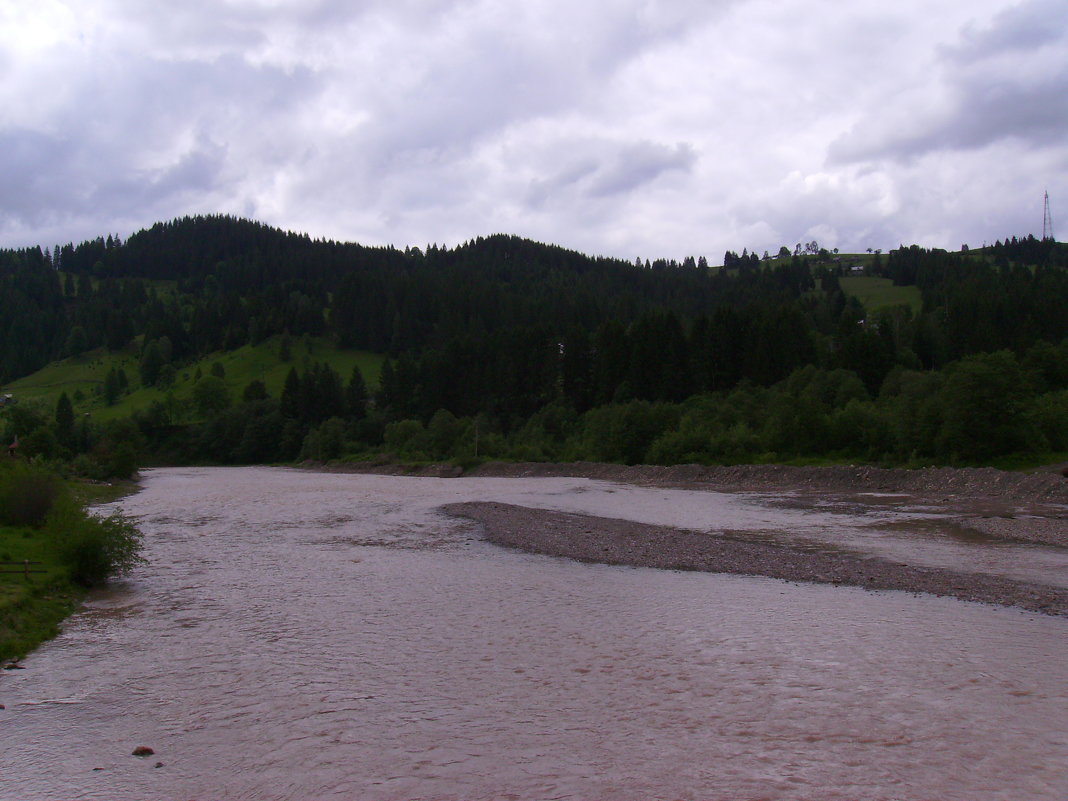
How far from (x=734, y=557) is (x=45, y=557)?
21.6 meters

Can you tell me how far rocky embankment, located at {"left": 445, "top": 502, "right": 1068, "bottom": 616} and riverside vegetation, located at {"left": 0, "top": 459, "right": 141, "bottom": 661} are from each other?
13899mm

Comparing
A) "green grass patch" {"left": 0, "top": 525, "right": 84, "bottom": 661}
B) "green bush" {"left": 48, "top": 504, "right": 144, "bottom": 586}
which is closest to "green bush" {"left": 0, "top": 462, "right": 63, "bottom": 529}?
"green grass patch" {"left": 0, "top": 525, "right": 84, "bottom": 661}

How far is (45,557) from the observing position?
23.5m

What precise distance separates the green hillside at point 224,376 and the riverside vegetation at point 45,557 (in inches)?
4771

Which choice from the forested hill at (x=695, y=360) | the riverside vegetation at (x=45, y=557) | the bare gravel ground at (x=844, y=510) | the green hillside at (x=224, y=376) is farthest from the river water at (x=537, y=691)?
the green hillside at (x=224, y=376)

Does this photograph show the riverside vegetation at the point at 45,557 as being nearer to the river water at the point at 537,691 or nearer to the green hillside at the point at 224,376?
the river water at the point at 537,691

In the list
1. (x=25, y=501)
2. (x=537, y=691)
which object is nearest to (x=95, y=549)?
(x=25, y=501)

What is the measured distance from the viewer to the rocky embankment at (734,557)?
755 inches

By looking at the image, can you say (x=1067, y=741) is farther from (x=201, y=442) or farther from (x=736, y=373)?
(x=201, y=442)

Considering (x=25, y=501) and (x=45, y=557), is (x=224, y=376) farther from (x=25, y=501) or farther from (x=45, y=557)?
(x=45, y=557)

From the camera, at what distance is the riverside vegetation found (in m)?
17.4

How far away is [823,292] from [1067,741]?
198 meters

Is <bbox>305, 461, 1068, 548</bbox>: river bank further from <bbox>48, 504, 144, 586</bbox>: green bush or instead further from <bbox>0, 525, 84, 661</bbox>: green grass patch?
<bbox>0, 525, 84, 661</bbox>: green grass patch

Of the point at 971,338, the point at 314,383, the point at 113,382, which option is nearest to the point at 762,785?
the point at 971,338
